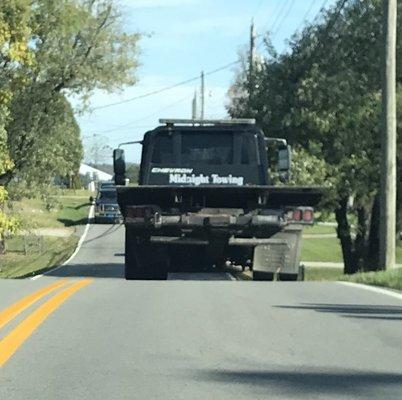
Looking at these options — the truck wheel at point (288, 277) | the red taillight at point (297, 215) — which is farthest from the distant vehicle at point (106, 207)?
the red taillight at point (297, 215)

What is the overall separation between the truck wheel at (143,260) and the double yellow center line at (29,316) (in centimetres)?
278

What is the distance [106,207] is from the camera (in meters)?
60.3

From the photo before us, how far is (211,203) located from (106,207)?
43.8 m

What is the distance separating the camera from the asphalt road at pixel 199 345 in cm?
699

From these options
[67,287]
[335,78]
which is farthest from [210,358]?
[335,78]

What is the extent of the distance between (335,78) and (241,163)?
1056 cm

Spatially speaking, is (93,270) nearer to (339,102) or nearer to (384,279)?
(339,102)

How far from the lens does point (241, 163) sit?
17984 millimetres

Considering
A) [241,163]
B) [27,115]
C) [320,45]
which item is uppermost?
[320,45]

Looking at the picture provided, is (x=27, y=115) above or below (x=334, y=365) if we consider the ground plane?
above

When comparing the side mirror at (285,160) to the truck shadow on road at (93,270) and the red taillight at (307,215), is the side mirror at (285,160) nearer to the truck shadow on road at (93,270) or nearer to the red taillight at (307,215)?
the red taillight at (307,215)

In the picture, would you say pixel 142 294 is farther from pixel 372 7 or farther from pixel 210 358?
pixel 372 7

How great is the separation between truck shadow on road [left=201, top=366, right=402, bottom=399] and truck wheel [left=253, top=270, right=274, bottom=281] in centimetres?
1044

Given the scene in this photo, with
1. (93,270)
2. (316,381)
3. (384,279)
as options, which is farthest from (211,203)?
(93,270)
